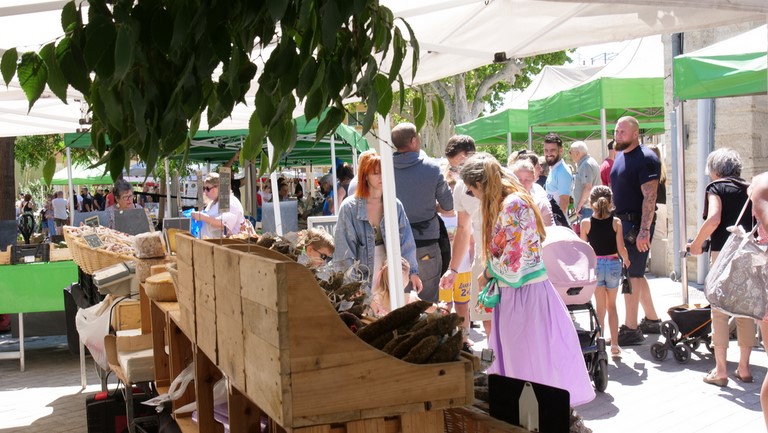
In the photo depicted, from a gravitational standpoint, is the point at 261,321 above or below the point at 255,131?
below

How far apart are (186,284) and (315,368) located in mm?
1249

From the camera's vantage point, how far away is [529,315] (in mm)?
4488

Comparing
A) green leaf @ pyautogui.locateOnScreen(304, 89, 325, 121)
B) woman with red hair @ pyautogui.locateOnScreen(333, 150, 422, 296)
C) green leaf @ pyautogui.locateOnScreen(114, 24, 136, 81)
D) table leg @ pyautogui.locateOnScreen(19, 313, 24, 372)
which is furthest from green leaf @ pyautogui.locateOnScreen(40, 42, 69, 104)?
table leg @ pyautogui.locateOnScreen(19, 313, 24, 372)

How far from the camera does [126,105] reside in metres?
1.72

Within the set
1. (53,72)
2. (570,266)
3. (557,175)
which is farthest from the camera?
(557,175)

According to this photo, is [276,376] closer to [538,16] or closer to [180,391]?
[180,391]

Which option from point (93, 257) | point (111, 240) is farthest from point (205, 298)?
point (111, 240)

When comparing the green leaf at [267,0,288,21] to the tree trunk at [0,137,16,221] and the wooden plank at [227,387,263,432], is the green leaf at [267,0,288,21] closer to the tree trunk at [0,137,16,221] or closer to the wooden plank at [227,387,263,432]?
the wooden plank at [227,387,263,432]

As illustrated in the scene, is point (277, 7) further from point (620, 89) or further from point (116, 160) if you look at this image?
point (620, 89)

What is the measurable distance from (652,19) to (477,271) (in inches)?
115

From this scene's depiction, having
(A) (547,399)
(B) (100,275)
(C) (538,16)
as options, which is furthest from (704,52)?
(A) (547,399)

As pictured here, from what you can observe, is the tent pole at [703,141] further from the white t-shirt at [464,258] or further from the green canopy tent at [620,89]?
the white t-shirt at [464,258]

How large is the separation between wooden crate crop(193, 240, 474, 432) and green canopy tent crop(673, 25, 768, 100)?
5.28 metres

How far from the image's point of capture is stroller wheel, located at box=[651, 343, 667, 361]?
691 cm
